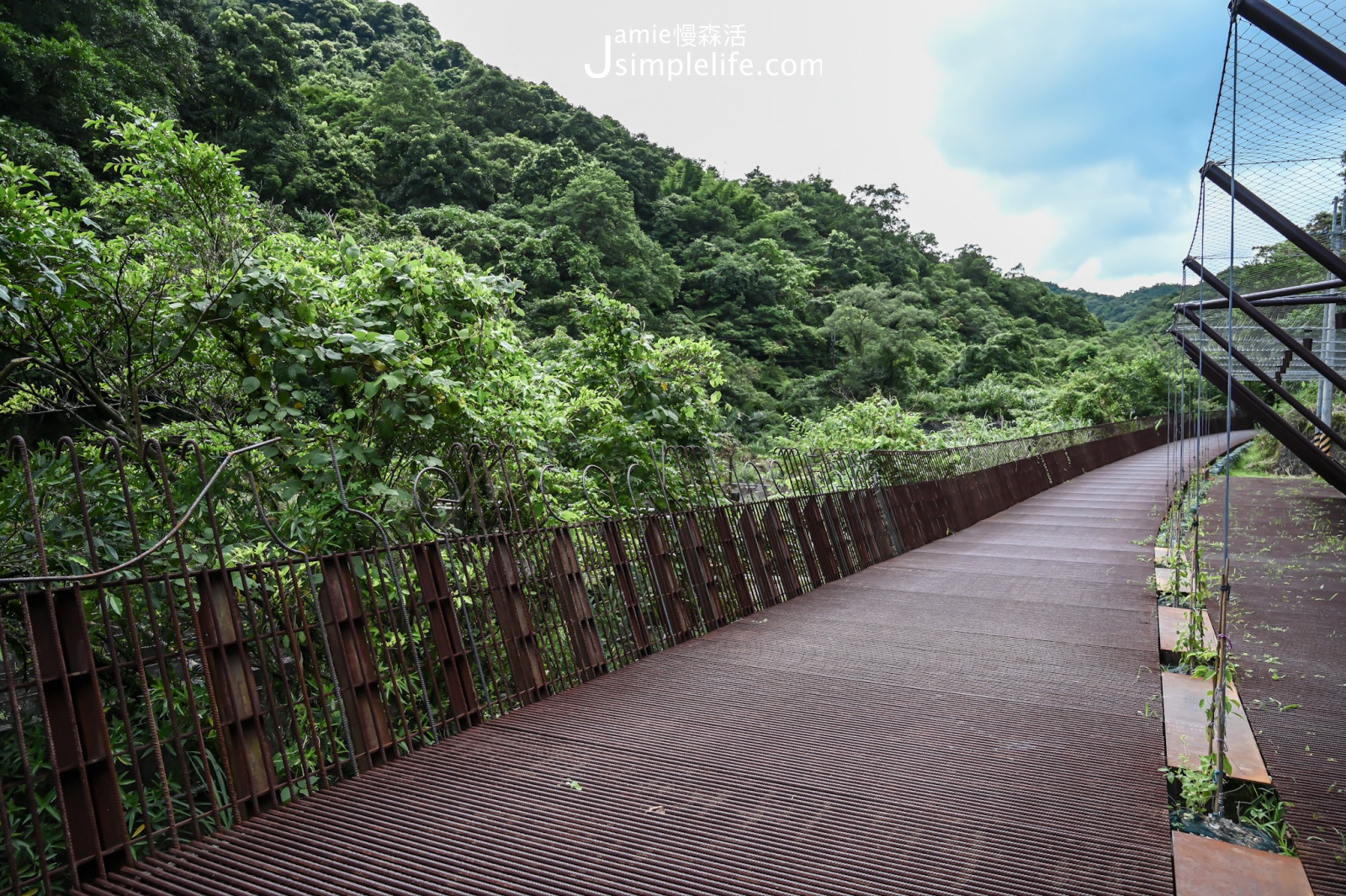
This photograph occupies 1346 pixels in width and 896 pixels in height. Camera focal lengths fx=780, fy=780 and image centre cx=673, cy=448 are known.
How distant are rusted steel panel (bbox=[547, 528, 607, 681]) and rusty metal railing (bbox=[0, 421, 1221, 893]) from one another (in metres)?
0.01

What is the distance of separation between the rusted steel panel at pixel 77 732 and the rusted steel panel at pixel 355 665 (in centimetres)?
83

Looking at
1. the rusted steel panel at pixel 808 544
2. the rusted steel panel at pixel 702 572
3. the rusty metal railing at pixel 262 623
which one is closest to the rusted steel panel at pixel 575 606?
the rusty metal railing at pixel 262 623

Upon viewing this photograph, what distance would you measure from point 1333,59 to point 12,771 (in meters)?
5.01

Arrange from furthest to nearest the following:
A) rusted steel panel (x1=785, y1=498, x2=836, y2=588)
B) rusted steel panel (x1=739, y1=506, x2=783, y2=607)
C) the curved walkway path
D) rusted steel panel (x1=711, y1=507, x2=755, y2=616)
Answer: rusted steel panel (x1=785, y1=498, x2=836, y2=588) → rusted steel panel (x1=739, y1=506, x2=783, y2=607) → rusted steel panel (x1=711, y1=507, x2=755, y2=616) → the curved walkway path

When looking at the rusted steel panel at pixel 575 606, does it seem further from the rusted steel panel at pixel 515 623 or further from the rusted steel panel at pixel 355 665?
the rusted steel panel at pixel 355 665

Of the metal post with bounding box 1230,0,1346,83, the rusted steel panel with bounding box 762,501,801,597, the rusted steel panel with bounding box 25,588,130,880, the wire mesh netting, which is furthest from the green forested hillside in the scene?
the wire mesh netting

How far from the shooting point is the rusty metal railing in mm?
2125

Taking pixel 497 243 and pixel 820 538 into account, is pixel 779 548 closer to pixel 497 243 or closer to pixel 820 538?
pixel 820 538

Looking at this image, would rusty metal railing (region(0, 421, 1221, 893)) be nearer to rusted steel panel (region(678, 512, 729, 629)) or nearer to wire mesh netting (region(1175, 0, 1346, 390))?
rusted steel panel (region(678, 512, 729, 629))

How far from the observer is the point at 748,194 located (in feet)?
152

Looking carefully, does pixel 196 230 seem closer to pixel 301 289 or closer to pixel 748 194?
pixel 301 289

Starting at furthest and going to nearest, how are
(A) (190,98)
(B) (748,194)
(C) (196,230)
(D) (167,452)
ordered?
1. (B) (748,194)
2. (A) (190,98)
3. (C) (196,230)
4. (D) (167,452)

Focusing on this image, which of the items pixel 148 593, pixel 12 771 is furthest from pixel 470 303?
pixel 12 771

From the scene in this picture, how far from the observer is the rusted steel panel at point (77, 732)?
204 centimetres
